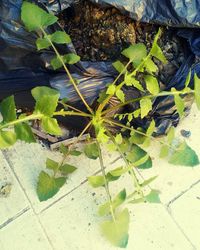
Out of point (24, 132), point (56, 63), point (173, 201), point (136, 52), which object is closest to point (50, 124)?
point (24, 132)

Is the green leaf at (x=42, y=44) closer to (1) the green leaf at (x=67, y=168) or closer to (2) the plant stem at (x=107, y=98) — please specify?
(2) the plant stem at (x=107, y=98)

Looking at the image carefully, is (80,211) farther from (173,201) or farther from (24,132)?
(24,132)

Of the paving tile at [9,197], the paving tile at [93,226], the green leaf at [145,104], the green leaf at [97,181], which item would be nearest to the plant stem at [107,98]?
the green leaf at [145,104]

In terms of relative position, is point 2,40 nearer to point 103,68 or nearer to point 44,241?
point 103,68

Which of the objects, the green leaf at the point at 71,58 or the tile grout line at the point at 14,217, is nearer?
the green leaf at the point at 71,58

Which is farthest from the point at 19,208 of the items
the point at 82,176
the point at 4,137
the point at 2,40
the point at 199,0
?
the point at 199,0

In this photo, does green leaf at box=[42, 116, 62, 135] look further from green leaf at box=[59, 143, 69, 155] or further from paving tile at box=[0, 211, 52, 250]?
paving tile at box=[0, 211, 52, 250]

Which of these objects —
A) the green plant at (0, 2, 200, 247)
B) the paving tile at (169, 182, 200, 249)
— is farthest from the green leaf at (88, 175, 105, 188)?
the paving tile at (169, 182, 200, 249)
